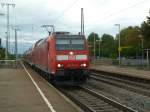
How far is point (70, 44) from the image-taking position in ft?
84.0

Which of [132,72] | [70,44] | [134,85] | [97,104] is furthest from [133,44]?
[97,104]

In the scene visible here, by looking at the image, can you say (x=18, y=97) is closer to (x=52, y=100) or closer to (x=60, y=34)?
(x=52, y=100)

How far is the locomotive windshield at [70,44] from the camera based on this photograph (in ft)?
83.6

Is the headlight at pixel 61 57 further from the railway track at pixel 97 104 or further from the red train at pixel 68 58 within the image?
the railway track at pixel 97 104

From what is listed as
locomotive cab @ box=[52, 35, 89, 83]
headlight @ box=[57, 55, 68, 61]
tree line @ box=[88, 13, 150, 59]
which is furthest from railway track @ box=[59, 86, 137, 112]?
tree line @ box=[88, 13, 150, 59]

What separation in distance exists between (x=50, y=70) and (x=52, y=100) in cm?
840

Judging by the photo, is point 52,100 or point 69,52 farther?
point 69,52

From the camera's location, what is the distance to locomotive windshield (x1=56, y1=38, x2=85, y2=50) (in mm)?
25484

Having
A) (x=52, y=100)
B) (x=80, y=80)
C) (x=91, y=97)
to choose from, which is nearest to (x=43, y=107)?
(x=52, y=100)

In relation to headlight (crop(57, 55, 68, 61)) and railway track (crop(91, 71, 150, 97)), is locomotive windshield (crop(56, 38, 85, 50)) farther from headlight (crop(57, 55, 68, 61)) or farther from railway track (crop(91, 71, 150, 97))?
railway track (crop(91, 71, 150, 97))

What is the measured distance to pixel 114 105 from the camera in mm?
16406

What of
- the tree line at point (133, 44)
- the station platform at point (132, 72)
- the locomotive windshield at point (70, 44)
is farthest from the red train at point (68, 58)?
the tree line at point (133, 44)

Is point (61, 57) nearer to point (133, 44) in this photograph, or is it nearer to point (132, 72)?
point (132, 72)

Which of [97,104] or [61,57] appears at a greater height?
[61,57]
